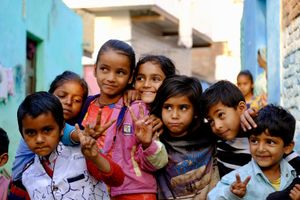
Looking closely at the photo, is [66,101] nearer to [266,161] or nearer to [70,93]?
[70,93]

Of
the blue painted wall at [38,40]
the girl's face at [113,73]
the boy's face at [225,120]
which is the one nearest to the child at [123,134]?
the girl's face at [113,73]

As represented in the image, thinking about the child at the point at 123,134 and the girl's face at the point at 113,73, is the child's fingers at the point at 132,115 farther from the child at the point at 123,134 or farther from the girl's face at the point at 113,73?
the girl's face at the point at 113,73

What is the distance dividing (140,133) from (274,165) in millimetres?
715

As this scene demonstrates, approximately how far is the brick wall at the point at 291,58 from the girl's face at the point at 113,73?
2.47 meters

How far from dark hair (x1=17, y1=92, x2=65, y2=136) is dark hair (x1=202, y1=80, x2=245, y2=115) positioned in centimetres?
82

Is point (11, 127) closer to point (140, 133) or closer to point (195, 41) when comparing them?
point (140, 133)

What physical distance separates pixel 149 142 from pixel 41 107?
1.94ft

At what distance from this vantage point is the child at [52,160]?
283 cm

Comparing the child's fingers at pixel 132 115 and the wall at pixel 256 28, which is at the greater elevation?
the wall at pixel 256 28

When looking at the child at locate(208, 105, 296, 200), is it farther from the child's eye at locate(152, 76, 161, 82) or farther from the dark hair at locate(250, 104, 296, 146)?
the child's eye at locate(152, 76, 161, 82)

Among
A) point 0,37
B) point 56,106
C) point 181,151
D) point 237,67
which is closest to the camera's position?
point 56,106

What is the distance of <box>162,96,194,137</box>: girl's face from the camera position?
318 centimetres

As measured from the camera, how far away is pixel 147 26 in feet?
62.5

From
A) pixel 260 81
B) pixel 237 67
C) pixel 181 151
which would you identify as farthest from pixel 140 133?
pixel 237 67
